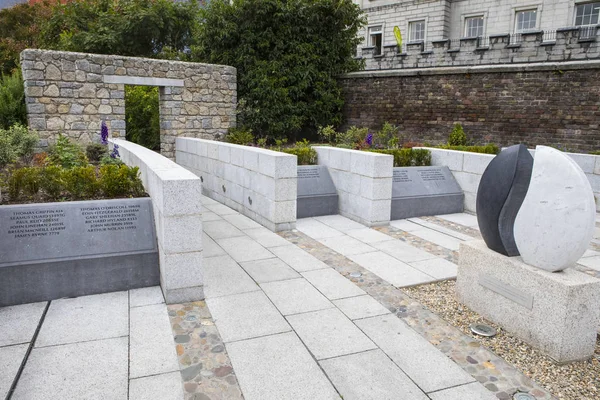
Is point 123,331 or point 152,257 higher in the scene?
point 152,257

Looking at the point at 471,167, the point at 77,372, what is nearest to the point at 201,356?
the point at 77,372

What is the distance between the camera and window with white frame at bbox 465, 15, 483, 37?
976 inches

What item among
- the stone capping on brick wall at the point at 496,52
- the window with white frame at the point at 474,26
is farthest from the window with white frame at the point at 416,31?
the stone capping on brick wall at the point at 496,52

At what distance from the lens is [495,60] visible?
16609mm

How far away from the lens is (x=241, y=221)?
7.78m

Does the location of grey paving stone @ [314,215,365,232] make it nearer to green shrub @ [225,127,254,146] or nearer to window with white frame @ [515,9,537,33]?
green shrub @ [225,127,254,146]

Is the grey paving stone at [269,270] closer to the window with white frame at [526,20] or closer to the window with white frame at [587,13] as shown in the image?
the window with white frame at [587,13]

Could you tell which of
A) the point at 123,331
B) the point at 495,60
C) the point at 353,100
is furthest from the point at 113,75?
the point at 495,60

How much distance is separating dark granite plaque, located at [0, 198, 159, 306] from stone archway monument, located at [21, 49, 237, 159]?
24.7 ft

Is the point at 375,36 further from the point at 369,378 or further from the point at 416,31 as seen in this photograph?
the point at 369,378

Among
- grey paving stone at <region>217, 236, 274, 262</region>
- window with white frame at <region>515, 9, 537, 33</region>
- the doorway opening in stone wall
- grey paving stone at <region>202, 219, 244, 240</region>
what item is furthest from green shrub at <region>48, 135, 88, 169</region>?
window with white frame at <region>515, 9, 537, 33</region>

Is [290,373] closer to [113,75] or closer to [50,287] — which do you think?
[50,287]

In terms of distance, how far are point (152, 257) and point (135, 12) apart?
17.4 metres

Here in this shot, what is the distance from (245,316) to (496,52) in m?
15.8
